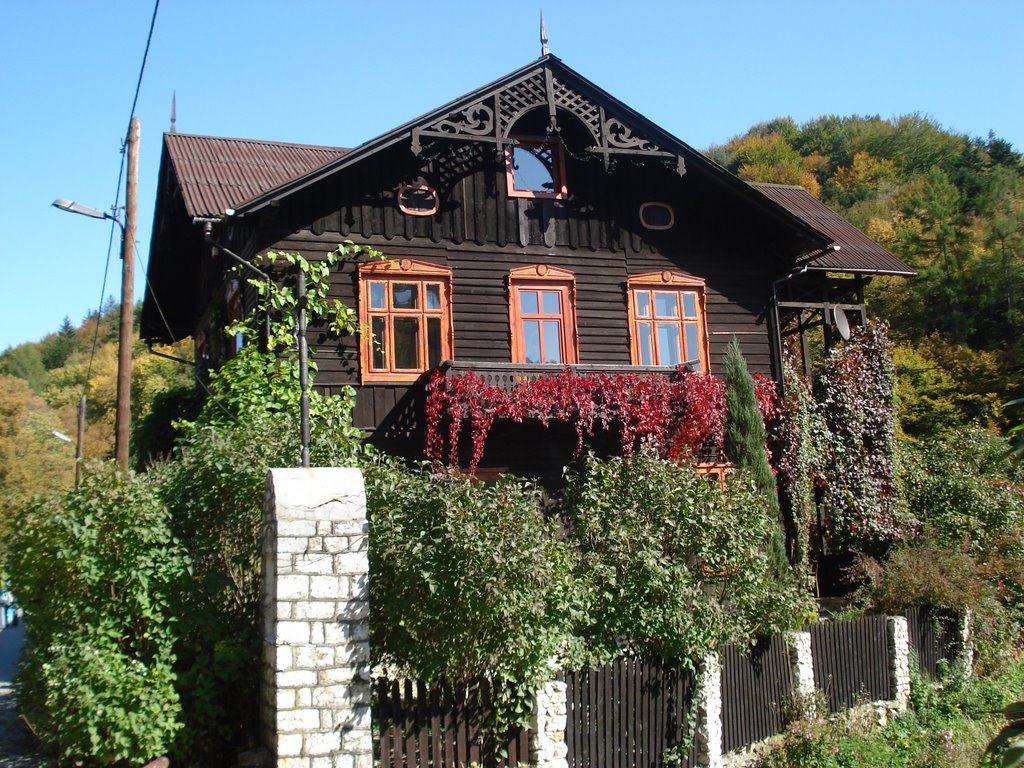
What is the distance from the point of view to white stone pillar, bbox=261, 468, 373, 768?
8797 millimetres

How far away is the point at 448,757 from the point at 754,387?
9736 millimetres

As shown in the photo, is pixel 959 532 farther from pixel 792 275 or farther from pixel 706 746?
pixel 706 746

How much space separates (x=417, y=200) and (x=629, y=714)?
9.22 m

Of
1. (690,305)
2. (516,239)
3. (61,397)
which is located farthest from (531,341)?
(61,397)

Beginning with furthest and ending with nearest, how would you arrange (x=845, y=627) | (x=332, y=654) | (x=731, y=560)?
(x=845, y=627)
(x=731, y=560)
(x=332, y=654)

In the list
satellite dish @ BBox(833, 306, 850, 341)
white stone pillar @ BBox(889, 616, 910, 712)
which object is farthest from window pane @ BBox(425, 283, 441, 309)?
white stone pillar @ BBox(889, 616, 910, 712)

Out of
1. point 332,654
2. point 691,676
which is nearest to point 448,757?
point 332,654

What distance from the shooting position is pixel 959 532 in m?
18.5

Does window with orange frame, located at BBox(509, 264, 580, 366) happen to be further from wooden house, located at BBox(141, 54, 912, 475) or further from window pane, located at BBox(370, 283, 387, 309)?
window pane, located at BBox(370, 283, 387, 309)

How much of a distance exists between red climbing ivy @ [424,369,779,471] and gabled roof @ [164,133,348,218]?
177 inches

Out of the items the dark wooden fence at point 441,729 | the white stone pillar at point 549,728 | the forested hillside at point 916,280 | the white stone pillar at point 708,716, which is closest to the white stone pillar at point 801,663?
the white stone pillar at point 708,716

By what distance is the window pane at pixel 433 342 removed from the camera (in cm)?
1634

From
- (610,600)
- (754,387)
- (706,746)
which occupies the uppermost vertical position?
(754,387)

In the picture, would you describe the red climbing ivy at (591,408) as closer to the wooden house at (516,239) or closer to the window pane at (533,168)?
the wooden house at (516,239)
